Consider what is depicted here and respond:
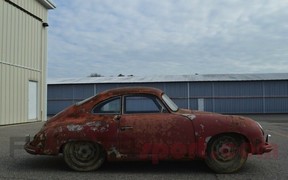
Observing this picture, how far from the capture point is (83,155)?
299 inches

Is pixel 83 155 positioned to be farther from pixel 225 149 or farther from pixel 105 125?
pixel 225 149

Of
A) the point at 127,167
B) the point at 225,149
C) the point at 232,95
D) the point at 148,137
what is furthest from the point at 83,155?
the point at 232,95

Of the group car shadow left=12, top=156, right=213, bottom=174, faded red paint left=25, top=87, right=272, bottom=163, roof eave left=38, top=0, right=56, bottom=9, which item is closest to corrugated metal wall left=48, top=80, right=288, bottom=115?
roof eave left=38, top=0, right=56, bottom=9

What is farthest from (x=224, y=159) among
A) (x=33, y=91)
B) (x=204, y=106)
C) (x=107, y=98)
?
(x=204, y=106)

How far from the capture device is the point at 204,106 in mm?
38875

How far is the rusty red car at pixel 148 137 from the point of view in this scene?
7.34m

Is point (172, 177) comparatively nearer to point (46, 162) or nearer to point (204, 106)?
point (46, 162)

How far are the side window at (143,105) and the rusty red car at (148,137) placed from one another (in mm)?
20

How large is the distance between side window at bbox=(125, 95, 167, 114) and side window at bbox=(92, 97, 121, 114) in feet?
0.57

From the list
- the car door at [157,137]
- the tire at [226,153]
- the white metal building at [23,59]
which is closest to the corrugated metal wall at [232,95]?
the white metal building at [23,59]

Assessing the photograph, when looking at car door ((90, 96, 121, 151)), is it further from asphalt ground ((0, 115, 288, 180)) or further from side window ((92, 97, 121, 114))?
asphalt ground ((0, 115, 288, 180))

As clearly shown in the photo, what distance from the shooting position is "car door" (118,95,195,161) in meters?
7.33

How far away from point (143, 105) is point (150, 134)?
629 mm

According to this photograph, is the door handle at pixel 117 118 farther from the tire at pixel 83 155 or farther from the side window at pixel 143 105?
the tire at pixel 83 155
